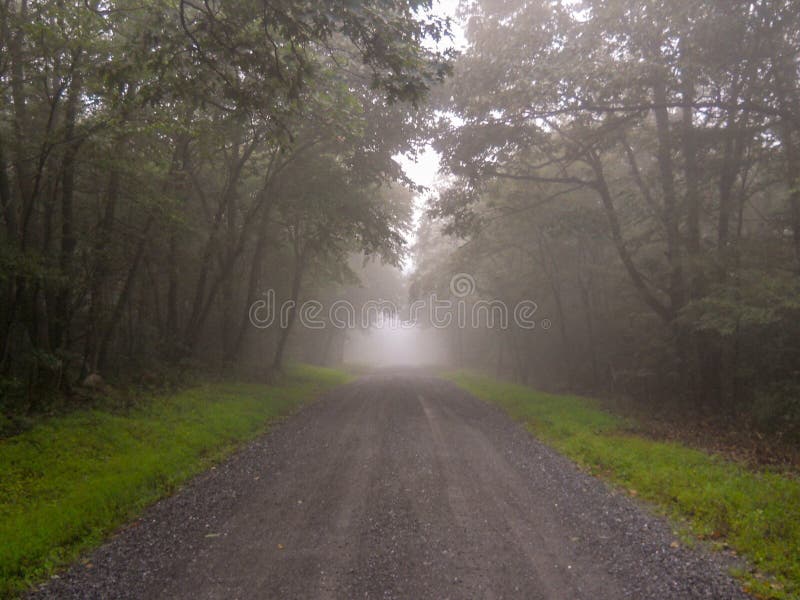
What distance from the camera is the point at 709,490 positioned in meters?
6.33

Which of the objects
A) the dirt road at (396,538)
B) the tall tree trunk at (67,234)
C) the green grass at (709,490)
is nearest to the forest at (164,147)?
the tall tree trunk at (67,234)

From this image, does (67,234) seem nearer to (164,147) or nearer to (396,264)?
(164,147)

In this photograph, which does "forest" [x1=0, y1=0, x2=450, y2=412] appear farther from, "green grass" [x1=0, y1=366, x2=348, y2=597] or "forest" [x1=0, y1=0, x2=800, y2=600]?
"green grass" [x1=0, y1=366, x2=348, y2=597]

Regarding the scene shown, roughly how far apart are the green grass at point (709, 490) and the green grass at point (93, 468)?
6341 millimetres

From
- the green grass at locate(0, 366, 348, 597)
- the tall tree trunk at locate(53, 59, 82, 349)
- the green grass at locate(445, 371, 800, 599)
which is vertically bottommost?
the green grass at locate(0, 366, 348, 597)

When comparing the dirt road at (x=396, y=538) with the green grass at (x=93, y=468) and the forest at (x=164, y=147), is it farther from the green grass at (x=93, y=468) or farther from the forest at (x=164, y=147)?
the forest at (x=164, y=147)

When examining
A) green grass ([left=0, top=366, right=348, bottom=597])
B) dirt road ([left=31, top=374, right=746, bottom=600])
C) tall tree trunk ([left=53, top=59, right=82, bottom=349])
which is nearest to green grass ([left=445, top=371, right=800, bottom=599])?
dirt road ([left=31, top=374, right=746, bottom=600])

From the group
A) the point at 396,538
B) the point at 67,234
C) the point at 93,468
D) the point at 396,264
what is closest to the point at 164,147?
the point at 67,234

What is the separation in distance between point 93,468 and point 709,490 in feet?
27.8

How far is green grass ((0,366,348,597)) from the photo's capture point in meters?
4.95

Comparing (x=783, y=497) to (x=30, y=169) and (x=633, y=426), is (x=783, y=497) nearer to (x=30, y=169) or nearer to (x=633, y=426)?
(x=633, y=426)

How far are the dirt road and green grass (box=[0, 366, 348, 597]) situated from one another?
1.34ft

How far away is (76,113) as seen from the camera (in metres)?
10.2

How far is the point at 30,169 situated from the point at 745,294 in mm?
15741
